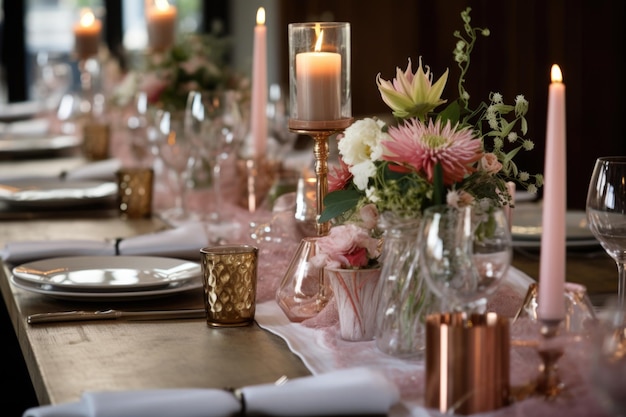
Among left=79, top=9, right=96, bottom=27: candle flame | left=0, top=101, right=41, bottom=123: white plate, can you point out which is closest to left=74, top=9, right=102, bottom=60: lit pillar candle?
left=79, top=9, right=96, bottom=27: candle flame

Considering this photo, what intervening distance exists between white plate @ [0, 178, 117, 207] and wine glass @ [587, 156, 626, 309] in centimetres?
153

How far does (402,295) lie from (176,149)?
1.39m

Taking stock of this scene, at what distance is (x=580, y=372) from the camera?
1.07 meters

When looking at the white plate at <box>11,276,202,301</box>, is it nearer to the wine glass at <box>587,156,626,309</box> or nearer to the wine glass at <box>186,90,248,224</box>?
the wine glass at <box>587,156,626,309</box>

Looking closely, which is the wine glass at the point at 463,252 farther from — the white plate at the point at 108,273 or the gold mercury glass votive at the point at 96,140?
the gold mercury glass votive at the point at 96,140

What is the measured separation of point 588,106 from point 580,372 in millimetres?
3029

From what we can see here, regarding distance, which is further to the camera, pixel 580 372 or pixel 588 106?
pixel 588 106

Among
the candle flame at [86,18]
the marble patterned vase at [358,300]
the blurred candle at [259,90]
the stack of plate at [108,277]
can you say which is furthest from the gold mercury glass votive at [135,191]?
the candle flame at [86,18]

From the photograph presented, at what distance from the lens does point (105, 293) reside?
4.97ft

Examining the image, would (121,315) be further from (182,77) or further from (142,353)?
(182,77)

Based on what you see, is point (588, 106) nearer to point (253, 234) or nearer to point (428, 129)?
point (253, 234)

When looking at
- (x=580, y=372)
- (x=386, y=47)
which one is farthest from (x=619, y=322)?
(x=386, y=47)

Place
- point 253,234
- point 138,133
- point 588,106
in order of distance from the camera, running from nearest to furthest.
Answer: point 253,234 → point 138,133 → point 588,106

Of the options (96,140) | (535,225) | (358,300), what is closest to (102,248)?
(358,300)
